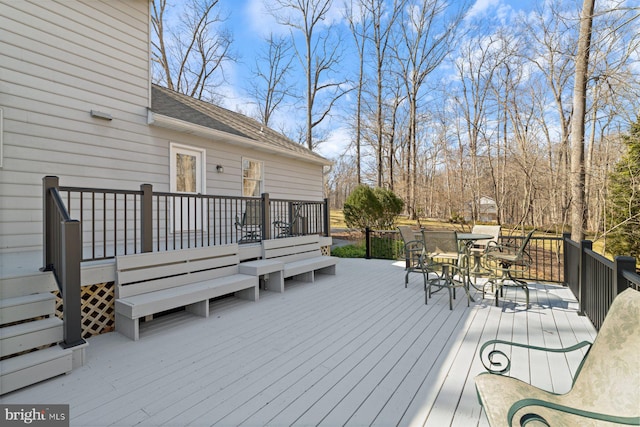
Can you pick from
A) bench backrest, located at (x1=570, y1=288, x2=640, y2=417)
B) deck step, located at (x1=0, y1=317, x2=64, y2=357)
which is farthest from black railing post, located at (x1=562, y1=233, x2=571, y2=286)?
deck step, located at (x1=0, y1=317, x2=64, y2=357)

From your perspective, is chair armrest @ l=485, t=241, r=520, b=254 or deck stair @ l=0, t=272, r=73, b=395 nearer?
deck stair @ l=0, t=272, r=73, b=395

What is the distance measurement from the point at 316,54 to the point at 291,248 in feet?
48.4

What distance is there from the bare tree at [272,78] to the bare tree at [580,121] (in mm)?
14672

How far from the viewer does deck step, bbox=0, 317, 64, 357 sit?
2396mm

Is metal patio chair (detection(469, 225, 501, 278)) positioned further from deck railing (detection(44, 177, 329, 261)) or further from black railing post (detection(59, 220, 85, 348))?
black railing post (detection(59, 220, 85, 348))

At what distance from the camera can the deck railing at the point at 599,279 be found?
2.75 meters

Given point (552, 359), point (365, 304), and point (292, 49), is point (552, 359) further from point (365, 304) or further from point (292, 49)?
point (292, 49)

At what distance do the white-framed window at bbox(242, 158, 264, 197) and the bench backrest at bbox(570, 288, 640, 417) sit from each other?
24.0 ft

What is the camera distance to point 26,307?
2.73m

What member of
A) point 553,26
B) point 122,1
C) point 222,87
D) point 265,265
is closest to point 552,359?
point 265,265

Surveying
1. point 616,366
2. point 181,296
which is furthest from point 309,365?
point 616,366

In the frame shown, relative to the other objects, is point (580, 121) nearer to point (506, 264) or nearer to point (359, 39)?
point (506, 264)

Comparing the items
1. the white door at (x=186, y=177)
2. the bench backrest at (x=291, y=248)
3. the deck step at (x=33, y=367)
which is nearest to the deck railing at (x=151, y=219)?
the white door at (x=186, y=177)

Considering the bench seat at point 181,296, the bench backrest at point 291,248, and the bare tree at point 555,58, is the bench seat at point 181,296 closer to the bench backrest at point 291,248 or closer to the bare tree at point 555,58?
the bench backrest at point 291,248
